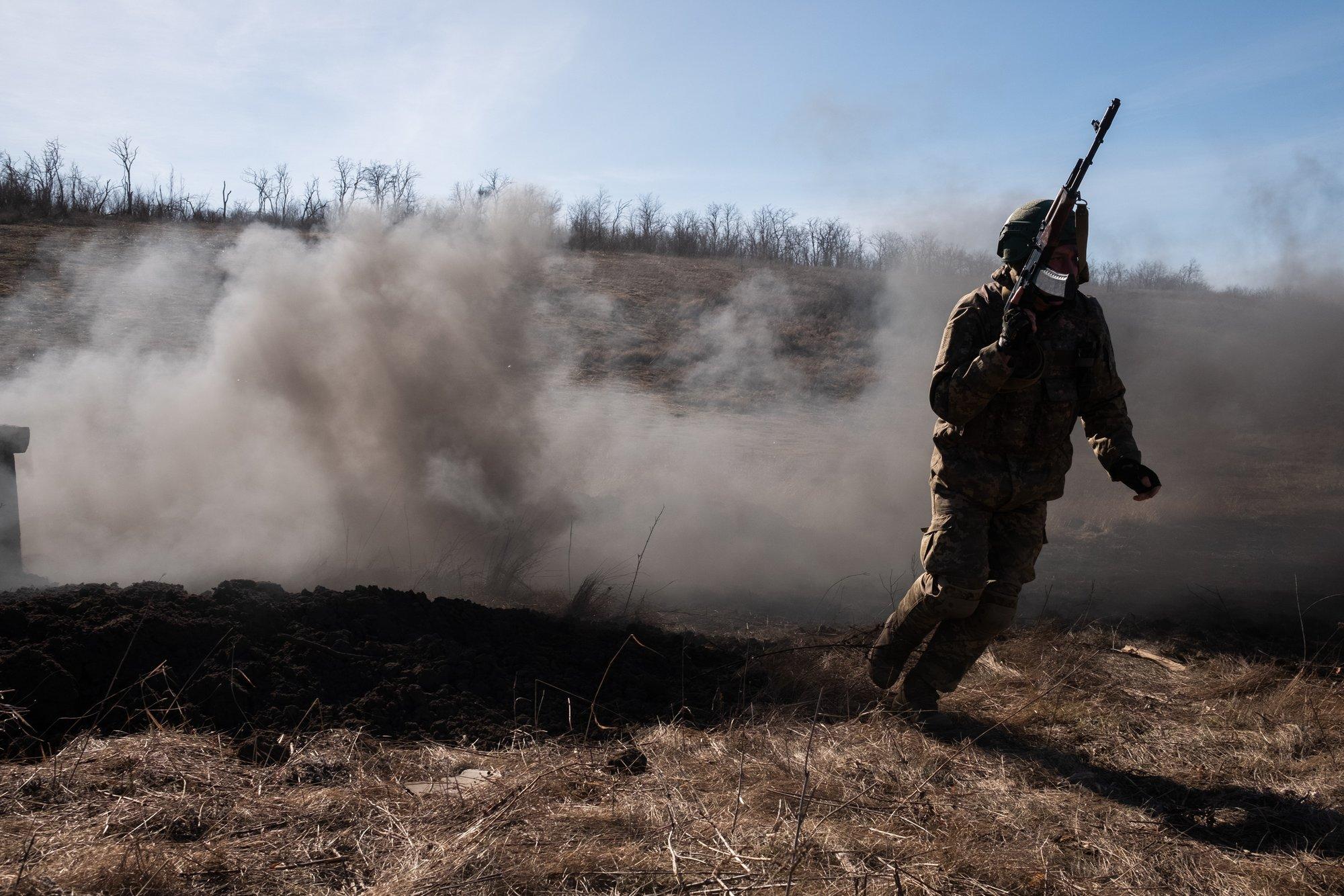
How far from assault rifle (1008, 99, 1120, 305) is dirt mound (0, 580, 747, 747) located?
2.27 m

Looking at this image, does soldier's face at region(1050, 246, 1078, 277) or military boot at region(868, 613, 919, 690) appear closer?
soldier's face at region(1050, 246, 1078, 277)

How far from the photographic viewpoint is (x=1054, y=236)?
3469mm

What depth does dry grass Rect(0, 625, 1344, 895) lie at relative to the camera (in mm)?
2305

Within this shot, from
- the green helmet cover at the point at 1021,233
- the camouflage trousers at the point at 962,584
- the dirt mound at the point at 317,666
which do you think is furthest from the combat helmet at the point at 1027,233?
the dirt mound at the point at 317,666

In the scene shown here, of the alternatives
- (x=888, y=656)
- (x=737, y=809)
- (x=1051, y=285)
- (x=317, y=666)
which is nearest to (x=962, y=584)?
(x=888, y=656)

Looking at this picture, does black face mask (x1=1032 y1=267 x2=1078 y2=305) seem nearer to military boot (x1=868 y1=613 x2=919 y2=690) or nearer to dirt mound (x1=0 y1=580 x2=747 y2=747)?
military boot (x1=868 y1=613 x2=919 y2=690)

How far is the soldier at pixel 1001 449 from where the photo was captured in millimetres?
3506

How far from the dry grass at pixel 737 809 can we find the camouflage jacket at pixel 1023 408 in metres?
1.04

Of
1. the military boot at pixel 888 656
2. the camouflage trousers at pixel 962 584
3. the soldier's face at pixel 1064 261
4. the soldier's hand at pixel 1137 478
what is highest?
the soldier's face at pixel 1064 261

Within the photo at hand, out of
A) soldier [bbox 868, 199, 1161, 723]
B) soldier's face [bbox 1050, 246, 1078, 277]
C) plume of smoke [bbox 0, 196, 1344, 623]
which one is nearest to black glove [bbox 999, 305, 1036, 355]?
soldier [bbox 868, 199, 1161, 723]

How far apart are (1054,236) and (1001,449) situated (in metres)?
0.88

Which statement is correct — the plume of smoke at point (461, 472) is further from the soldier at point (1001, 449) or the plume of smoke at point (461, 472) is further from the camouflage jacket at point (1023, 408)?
the camouflage jacket at point (1023, 408)

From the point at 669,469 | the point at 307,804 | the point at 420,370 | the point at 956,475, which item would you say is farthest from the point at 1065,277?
the point at 669,469

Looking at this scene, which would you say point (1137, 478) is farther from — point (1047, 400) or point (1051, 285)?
point (1051, 285)
